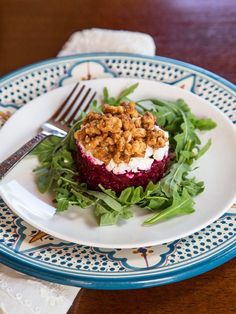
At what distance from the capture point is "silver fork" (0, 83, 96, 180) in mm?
1390

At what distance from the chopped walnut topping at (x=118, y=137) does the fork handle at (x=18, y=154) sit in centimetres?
14

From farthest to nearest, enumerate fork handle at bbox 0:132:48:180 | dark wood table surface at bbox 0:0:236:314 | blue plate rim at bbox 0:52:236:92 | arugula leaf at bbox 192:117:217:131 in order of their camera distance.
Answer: dark wood table surface at bbox 0:0:236:314
blue plate rim at bbox 0:52:236:92
arugula leaf at bbox 192:117:217:131
fork handle at bbox 0:132:48:180

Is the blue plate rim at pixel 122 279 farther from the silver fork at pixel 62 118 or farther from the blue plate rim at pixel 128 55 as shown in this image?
the blue plate rim at pixel 128 55

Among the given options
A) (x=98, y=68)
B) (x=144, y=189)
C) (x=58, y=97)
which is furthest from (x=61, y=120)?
(x=144, y=189)

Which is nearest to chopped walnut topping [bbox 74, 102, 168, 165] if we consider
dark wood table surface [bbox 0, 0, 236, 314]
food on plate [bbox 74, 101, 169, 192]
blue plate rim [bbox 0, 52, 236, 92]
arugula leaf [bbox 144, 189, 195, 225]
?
food on plate [bbox 74, 101, 169, 192]

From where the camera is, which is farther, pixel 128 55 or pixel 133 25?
pixel 133 25

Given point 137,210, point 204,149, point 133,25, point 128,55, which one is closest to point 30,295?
point 137,210

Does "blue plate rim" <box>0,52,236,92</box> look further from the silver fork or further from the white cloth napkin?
the white cloth napkin

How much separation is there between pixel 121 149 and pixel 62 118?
354 millimetres

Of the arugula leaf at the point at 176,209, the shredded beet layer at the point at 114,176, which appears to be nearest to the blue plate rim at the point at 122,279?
the arugula leaf at the point at 176,209

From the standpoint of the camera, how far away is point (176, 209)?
1220 millimetres

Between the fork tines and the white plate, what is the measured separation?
21 mm

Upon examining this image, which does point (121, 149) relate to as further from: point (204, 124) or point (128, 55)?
point (128, 55)

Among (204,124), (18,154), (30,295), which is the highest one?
(204,124)
